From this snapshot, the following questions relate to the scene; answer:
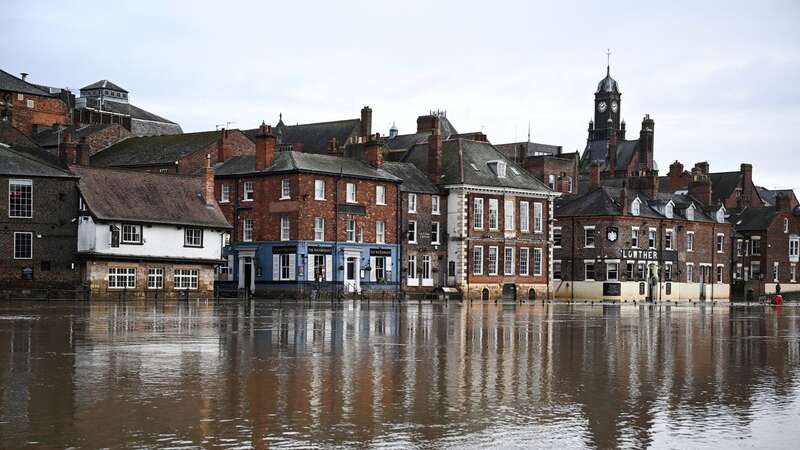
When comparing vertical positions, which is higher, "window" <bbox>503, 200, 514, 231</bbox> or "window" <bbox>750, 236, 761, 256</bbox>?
"window" <bbox>503, 200, 514, 231</bbox>

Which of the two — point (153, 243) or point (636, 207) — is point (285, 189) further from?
point (636, 207)

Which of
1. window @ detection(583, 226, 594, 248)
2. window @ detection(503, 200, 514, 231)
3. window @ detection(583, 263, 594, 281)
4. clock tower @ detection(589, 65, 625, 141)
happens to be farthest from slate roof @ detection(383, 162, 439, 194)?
clock tower @ detection(589, 65, 625, 141)

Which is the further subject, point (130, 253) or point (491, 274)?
point (491, 274)

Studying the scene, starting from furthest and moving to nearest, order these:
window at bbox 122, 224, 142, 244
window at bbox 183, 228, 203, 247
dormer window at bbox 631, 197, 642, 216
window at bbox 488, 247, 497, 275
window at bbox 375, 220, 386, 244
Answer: dormer window at bbox 631, 197, 642, 216 < window at bbox 488, 247, 497, 275 < window at bbox 375, 220, 386, 244 < window at bbox 183, 228, 203, 247 < window at bbox 122, 224, 142, 244

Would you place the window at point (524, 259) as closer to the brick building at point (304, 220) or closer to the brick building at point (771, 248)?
the brick building at point (304, 220)

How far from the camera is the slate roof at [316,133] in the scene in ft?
346

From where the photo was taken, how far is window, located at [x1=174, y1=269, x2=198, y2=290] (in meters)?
67.3

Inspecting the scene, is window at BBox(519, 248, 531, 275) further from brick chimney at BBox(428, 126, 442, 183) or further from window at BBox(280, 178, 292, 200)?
window at BBox(280, 178, 292, 200)

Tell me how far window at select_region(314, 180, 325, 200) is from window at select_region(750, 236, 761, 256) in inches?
1942

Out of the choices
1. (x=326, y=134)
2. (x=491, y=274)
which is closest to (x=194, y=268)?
(x=491, y=274)

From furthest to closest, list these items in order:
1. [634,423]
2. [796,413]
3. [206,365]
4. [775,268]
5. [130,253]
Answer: [775,268] → [130,253] → [206,365] → [796,413] → [634,423]

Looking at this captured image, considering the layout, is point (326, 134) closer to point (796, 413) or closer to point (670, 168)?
point (670, 168)

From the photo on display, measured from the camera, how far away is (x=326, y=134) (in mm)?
108562

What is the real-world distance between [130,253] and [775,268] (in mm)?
64163
